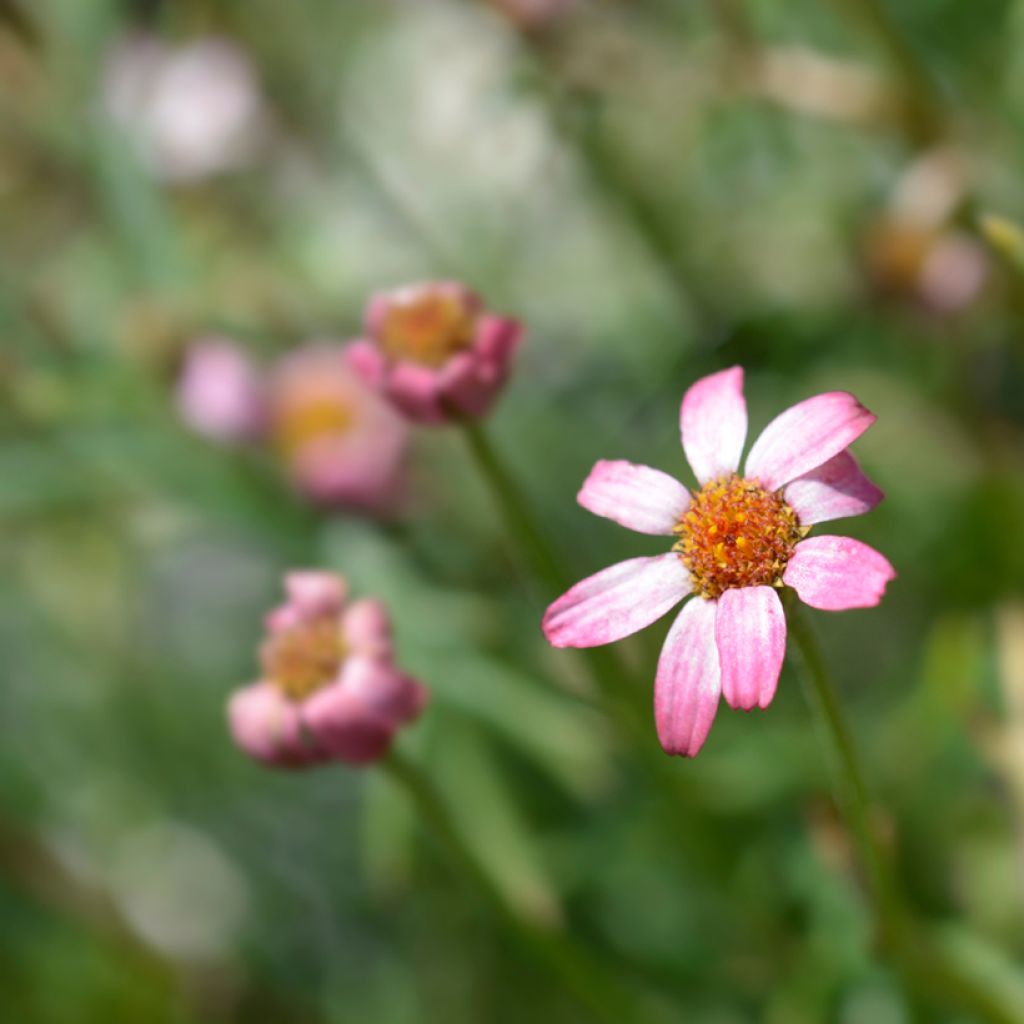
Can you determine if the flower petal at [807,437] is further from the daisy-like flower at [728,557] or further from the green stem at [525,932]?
the green stem at [525,932]

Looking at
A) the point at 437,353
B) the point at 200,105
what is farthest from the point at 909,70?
the point at 200,105

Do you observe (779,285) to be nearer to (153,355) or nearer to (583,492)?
(153,355)

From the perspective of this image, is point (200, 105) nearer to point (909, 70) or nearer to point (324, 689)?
point (909, 70)

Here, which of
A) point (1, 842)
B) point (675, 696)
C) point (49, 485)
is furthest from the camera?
point (1, 842)

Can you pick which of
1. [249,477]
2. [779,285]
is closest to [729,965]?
[249,477]

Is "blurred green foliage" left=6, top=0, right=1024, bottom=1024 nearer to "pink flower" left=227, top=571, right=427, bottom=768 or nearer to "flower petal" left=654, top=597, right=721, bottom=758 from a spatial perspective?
"pink flower" left=227, top=571, right=427, bottom=768

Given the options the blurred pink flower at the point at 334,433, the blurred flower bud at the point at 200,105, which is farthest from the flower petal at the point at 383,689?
the blurred flower bud at the point at 200,105
